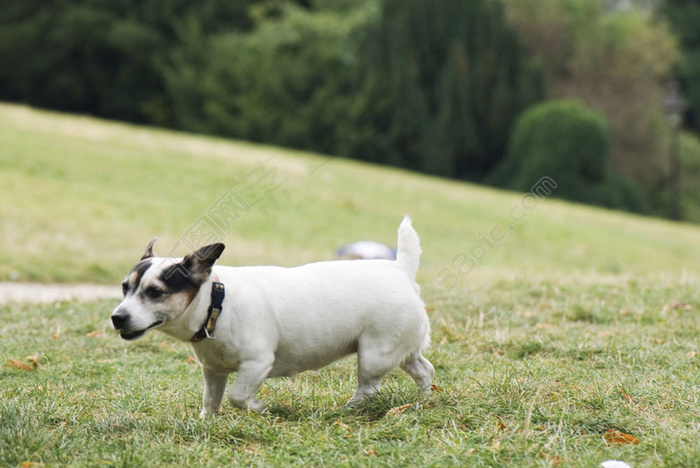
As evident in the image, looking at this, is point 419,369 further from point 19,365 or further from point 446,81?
point 446,81

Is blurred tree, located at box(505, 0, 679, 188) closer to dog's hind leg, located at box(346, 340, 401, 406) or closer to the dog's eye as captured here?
dog's hind leg, located at box(346, 340, 401, 406)

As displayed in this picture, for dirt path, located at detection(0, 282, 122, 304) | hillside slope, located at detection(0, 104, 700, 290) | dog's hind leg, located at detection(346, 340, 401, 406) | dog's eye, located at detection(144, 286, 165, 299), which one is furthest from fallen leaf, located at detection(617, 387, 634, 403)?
hillside slope, located at detection(0, 104, 700, 290)

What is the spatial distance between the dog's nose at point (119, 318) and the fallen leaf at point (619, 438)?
235cm

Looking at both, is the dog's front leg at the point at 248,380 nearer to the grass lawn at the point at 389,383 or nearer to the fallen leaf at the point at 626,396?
the grass lawn at the point at 389,383

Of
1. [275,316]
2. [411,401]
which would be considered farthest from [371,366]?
[275,316]

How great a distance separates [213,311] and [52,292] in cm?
610

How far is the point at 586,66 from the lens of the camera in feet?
139

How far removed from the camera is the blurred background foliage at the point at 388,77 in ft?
127

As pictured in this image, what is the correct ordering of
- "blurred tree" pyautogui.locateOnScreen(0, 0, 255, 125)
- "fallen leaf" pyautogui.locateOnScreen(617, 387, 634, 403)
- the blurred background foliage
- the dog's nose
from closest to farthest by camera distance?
1. the dog's nose
2. "fallen leaf" pyautogui.locateOnScreen(617, 387, 634, 403)
3. the blurred background foliage
4. "blurred tree" pyautogui.locateOnScreen(0, 0, 255, 125)

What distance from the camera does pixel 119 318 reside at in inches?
152

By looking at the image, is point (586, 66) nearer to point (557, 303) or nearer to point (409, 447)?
point (557, 303)

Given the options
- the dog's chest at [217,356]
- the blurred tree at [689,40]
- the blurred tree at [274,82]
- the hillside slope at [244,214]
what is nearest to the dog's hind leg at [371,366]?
the dog's chest at [217,356]

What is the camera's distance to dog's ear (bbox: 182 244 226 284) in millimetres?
3996

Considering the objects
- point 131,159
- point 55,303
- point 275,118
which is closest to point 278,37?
point 275,118
